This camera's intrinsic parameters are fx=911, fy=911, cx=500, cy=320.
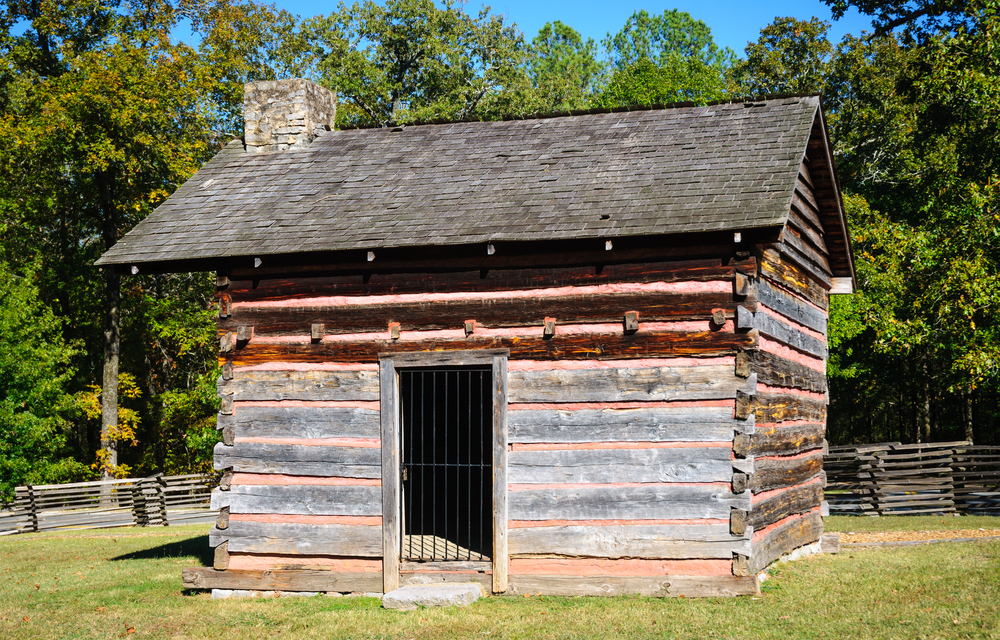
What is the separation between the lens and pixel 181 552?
1452 cm

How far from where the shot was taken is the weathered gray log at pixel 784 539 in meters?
9.67

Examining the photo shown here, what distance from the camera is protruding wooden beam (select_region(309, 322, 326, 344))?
10398mm

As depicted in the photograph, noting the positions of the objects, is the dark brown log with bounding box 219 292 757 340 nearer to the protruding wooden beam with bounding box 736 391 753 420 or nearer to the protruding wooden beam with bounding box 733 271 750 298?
the protruding wooden beam with bounding box 733 271 750 298

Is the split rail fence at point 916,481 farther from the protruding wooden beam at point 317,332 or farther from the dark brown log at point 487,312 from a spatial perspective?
the protruding wooden beam at point 317,332

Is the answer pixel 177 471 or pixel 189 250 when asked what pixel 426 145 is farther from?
pixel 177 471

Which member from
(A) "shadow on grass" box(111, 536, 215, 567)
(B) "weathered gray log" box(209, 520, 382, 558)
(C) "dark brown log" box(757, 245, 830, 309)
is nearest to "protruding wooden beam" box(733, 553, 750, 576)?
(C) "dark brown log" box(757, 245, 830, 309)

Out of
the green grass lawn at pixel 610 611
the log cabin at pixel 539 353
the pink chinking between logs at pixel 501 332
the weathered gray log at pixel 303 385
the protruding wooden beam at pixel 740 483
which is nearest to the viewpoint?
the green grass lawn at pixel 610 611

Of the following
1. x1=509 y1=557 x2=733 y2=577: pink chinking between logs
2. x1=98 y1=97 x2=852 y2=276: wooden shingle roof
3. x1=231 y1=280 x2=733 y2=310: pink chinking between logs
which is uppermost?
x1=98 y1=97 x2=852 y2=276: wooden shingle roof

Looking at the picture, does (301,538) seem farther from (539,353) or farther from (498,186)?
(498,186)

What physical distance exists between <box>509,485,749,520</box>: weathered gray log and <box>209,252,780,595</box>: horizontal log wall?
15 mm

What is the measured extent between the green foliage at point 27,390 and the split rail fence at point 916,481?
19.9 meters

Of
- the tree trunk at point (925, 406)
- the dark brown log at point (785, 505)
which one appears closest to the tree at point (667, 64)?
the tree trunk at point (925, 406)

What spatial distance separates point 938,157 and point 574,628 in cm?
2016

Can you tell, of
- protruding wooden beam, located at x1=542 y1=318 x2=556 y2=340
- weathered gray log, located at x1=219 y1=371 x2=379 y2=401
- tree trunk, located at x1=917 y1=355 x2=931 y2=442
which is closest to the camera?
protruding wooden beam, located at x1=542 y1=318 x2=556 y2=340
